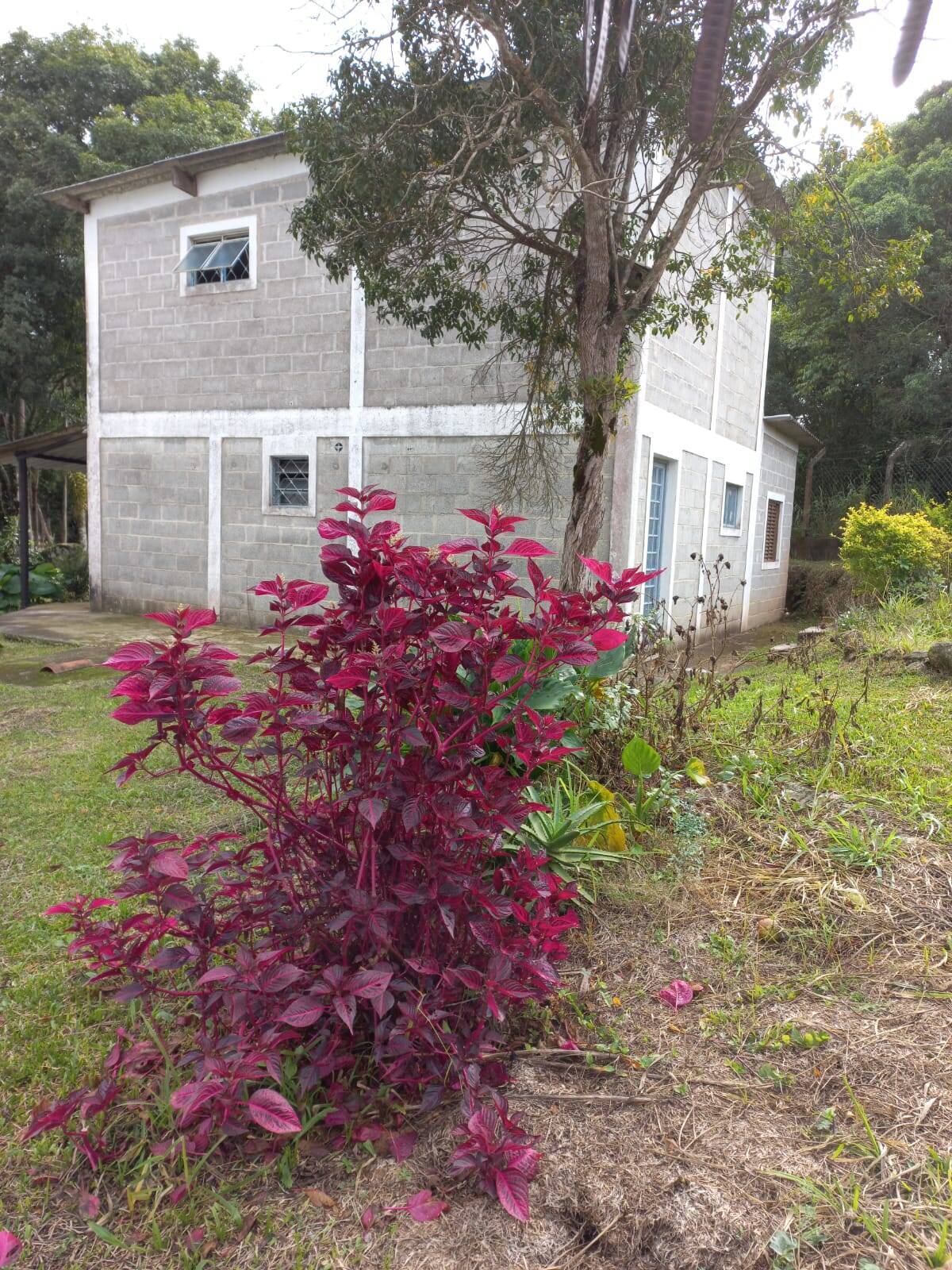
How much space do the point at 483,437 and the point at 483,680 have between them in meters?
7.19

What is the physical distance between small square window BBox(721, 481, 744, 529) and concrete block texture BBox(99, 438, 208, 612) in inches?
274

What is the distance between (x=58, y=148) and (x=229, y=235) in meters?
9.00

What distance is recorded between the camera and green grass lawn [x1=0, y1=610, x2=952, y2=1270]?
1670 millimetres

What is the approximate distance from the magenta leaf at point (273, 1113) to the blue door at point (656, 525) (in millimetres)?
8031

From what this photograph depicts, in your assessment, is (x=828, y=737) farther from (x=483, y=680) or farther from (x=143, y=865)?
(x=143, y=865)

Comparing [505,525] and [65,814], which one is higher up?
[505,525]

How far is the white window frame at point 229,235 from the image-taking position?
1009 cm

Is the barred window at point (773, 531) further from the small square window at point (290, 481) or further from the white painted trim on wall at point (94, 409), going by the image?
the white painted trim on wall at point (94, 409)

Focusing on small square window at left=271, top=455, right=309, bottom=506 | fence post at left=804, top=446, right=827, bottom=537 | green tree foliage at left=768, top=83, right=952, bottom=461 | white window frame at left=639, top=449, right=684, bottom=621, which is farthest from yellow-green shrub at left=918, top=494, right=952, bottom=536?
small square window at left=271, top=455, right=309, bottom=506

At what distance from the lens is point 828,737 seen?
347 centimetres

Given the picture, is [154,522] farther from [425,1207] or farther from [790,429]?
[425,1207]

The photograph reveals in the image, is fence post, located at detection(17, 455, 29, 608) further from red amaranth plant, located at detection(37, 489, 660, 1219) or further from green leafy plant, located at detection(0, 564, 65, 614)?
red amaranth plant, located at detection(37, 489, 660, 1219)

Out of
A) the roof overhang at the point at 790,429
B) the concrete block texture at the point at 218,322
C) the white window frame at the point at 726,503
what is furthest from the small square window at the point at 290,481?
the roof overhang at the point at 790,429

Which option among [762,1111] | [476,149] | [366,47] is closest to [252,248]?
[366,47]
